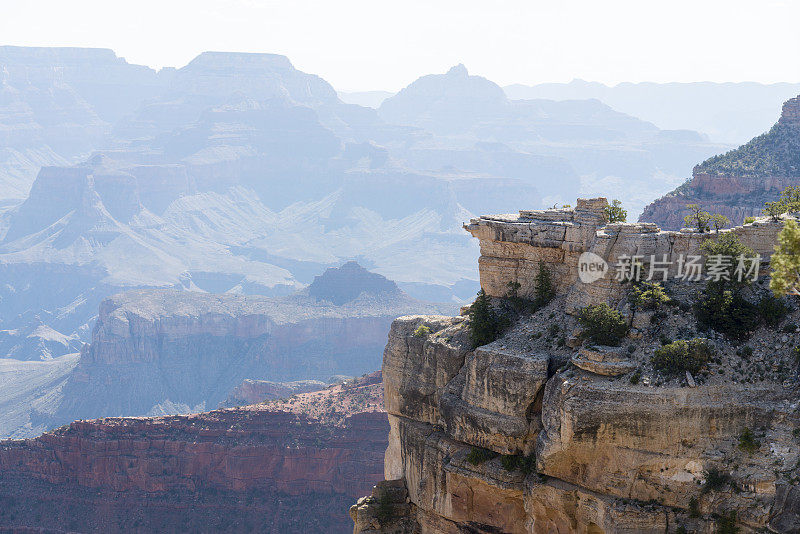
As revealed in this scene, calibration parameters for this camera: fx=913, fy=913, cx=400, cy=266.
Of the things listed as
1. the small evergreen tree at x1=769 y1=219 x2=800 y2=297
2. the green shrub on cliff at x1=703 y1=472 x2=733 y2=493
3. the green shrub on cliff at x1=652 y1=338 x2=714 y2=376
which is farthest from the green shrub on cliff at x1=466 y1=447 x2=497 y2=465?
the small evergreen tree at x1=769 y1=219 x2=800 y2=297

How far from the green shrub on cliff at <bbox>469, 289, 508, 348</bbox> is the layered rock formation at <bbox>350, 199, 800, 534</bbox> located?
0.93 meters

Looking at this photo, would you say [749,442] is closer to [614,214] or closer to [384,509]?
[614,214]

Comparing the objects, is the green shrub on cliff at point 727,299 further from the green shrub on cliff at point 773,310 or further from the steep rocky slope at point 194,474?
the steep rocky slope at point 194,474

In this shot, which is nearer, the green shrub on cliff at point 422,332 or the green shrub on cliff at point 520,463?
the green shrub on cliff at point 520,463

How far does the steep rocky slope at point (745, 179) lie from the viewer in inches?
4663

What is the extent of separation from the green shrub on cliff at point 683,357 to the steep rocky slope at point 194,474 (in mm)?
56199

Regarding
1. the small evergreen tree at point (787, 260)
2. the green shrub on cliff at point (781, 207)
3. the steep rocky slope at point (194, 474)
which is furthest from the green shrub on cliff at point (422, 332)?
the steep rocky slope at point (194, 474)

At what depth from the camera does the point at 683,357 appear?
A: 140 ft

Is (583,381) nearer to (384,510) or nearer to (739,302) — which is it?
(739,302)

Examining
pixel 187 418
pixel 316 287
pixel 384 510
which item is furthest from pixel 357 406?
pixel 316 287

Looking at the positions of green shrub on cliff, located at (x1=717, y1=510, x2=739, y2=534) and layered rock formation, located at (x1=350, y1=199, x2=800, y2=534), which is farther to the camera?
layered rock formation, located at (x1=350, y1=199, x2=800, y2=534)

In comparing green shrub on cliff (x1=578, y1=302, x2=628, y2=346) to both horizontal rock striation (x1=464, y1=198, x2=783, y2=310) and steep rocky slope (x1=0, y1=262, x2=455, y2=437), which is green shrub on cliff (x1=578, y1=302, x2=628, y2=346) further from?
steep rocky slope (x1=0, y1=262, x2=455, y2=437)

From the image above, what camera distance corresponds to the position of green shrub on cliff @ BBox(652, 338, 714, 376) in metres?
42.5

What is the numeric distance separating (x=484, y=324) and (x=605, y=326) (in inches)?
336
